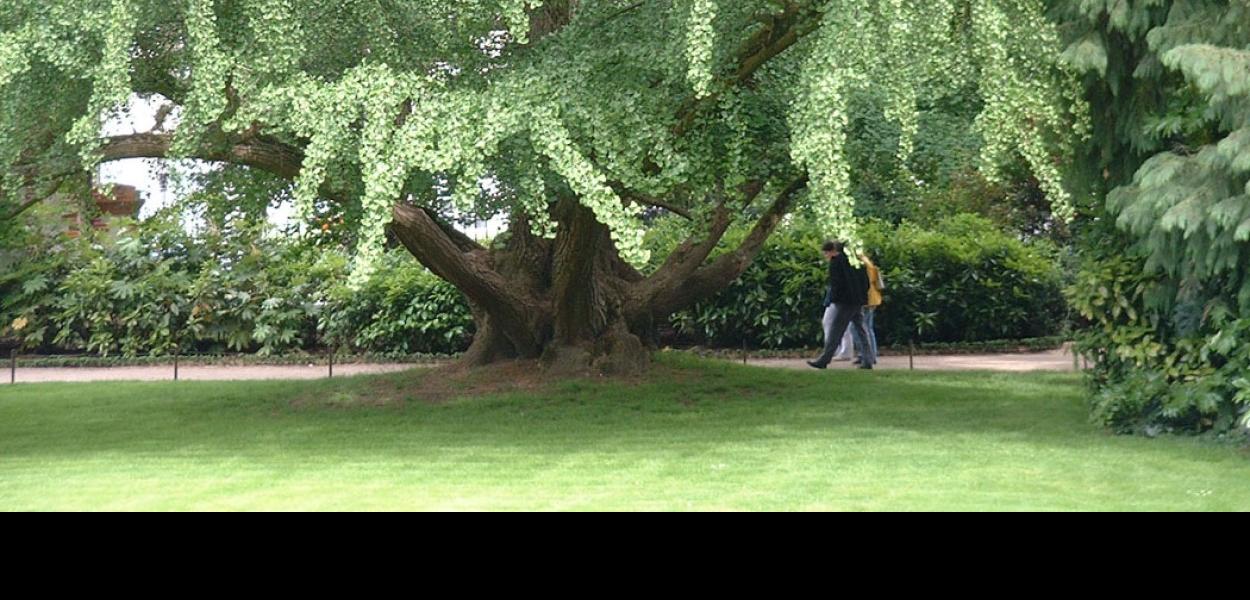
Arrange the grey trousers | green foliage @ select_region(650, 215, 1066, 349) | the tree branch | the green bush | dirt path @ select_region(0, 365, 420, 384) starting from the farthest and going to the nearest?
green foliage @ select_region(650, 215, 1066, 349), dirt path @ select_region(0, 365, 420, 384), the grey trousers, the tree branch, the green bush

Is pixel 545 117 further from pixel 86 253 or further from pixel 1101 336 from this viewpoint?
pixel 86 253

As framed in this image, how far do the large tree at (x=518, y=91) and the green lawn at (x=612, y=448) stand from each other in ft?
5.42

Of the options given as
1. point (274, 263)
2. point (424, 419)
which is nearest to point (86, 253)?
point (274, 263)

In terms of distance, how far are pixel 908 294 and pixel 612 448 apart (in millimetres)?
9501

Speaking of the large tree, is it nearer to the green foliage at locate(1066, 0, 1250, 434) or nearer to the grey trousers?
the green foliage at locate(1066, 0, 1250, 434)

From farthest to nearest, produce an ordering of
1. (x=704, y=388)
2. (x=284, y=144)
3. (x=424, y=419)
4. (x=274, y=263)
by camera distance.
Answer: (x=274, y=263) < (x=704, y=388) < (x=424, y=419) < (x=284, y=144)

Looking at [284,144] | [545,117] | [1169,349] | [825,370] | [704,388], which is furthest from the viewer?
[825,370]

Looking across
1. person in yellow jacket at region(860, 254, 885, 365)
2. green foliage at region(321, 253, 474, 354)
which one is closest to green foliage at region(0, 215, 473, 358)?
green foliage at region(321, 253, 474, 354)

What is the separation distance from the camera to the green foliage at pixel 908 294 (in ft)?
65.2

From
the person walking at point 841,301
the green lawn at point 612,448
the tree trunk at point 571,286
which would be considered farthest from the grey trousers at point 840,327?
the tree trunk at point 571,286

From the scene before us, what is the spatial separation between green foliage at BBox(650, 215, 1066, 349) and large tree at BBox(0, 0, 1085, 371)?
636 cm

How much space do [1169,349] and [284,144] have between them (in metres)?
7.45

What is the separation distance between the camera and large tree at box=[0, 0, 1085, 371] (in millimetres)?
10047

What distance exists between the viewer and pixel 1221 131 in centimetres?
1051
